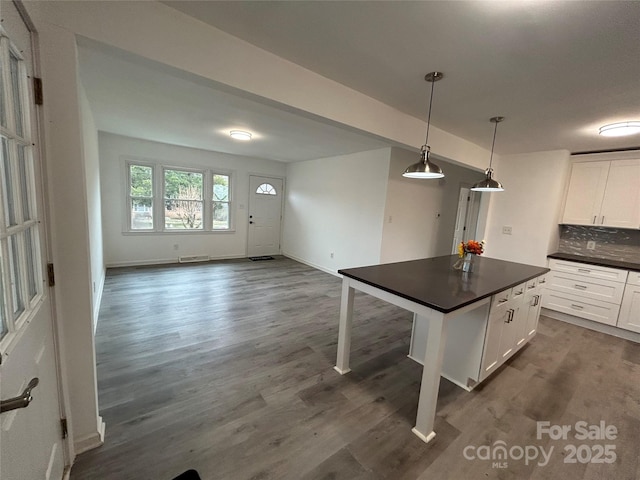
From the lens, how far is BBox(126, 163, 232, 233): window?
5.31 meters

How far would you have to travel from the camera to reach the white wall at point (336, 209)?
15.3 ft

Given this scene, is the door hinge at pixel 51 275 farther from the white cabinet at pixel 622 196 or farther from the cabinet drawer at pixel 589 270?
the white cabinet at pixel 622 196

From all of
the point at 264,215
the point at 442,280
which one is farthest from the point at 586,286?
the point at 264,215

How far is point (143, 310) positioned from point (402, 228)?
13.6 ft

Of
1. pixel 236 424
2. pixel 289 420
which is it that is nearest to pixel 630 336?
pixel 289 420

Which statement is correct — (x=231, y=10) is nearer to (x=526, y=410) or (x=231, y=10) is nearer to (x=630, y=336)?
(x=526, y=410)

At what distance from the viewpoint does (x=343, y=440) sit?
169 centimetres

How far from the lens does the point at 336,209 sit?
552 centimetres

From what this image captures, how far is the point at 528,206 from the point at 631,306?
172cm

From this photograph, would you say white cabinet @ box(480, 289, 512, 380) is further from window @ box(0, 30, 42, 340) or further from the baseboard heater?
the baseboard heater

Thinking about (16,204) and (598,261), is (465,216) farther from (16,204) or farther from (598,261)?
(16,204)

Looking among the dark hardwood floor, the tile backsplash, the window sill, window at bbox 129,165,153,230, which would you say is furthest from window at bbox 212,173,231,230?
the tile backsplash

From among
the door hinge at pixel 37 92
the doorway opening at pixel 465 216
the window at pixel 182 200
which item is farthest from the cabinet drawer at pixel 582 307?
the window at pixel 182 200

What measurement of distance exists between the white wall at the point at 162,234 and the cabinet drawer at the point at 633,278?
6488 mm
